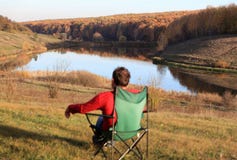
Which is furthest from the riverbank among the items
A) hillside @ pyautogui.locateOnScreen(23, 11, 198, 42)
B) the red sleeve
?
hillside @ pyautogui.locateOnScreen(23, 11, 198, 42)

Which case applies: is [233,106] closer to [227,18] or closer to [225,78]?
[225,78]

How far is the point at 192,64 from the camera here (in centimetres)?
6091

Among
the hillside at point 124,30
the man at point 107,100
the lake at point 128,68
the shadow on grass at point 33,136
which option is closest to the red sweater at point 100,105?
the man at point 107,100

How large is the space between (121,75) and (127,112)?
20.4 inches

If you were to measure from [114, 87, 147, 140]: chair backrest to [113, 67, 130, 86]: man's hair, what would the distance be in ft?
0.64

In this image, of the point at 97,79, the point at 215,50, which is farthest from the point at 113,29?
the point at 97,79

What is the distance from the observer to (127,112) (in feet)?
16.5

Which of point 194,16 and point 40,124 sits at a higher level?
point 194,16

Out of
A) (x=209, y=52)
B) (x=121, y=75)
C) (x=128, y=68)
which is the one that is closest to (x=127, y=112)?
(x=121, y=75)

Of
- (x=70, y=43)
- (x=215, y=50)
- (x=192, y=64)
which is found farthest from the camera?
(x=70, y=43)

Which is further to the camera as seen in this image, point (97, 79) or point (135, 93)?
point (97, 79)

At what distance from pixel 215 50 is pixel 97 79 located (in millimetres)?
40334

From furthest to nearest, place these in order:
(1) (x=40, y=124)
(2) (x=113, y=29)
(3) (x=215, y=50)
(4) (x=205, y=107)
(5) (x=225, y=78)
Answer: (2) (x=113, y=29) → (3) (x=215, y=50) → (5) (x=225, y=78) → (4) (x=205, y=107) → (1) (x=40, y=124)

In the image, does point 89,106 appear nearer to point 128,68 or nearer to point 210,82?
point 210,82
